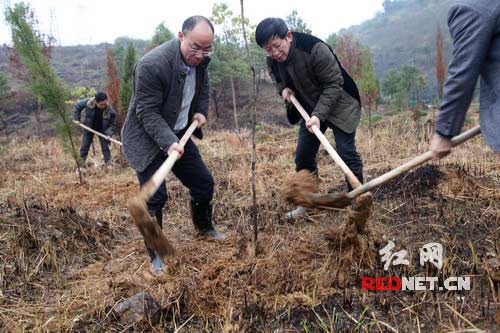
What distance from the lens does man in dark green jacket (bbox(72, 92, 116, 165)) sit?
751cm

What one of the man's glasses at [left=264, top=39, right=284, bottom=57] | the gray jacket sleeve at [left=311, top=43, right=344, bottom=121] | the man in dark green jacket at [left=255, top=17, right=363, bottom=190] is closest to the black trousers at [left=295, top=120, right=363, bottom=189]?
the man in dark green jacket at [left=255, top=17, right=363, bottom=190]

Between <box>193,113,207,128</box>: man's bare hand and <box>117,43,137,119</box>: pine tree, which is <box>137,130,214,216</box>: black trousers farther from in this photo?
<box>117,43,137,119</box>: pine tree

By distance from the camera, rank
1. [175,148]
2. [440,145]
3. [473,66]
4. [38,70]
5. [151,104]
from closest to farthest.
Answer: [473,66] → [440,145] → [175,148] → [151,104] → [38,70]

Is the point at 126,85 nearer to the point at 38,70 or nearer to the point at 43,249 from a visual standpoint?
the point at 38,70

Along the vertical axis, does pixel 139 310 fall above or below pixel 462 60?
below

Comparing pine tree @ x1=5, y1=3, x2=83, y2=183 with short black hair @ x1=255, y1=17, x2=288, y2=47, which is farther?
pine tree @ x1=5, y1=3, x2=83, y2=183

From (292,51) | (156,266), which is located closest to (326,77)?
(292,51)

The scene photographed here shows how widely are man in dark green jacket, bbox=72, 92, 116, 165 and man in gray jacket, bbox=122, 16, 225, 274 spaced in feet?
15.4

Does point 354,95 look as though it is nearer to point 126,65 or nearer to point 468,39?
point 468,39

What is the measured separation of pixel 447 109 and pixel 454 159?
369 centimetres

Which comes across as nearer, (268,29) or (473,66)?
(473,66)

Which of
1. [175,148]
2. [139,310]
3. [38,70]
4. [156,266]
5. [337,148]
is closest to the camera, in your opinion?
[139,310]

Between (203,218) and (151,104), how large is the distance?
1188 millimetres

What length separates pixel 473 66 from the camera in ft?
5.94
